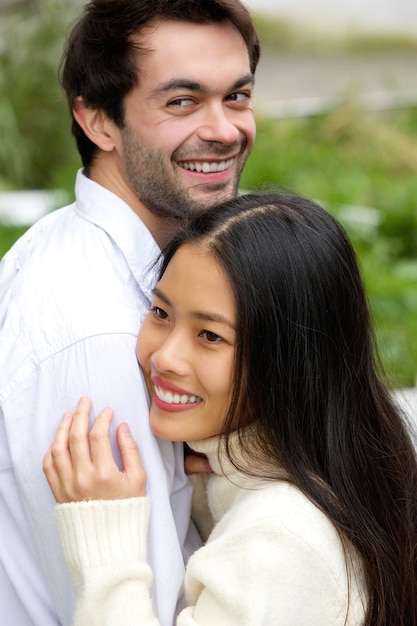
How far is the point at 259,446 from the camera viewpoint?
7.43 feet

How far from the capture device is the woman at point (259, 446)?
81.4 inches

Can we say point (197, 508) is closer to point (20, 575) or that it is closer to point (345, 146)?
point (20, 575)

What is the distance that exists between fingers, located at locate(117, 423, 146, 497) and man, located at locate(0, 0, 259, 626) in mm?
53

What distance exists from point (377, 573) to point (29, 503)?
0.77 m

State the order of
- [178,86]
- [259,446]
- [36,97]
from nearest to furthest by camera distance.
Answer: [259,446], [178,86], [36,97]

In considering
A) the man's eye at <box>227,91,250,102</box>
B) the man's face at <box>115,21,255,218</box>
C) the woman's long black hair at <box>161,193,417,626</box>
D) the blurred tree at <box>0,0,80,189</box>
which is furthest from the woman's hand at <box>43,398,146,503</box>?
the blurred tree at <box>0,0,80,189</box>

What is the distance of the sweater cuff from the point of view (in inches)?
82.7

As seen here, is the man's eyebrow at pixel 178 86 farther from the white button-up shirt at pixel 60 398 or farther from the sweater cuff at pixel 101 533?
the sweater cuff at pixel 101 533

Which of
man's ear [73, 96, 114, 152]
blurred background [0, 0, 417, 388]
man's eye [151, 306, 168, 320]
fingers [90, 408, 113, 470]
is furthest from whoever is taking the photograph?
blurred background [0, 0, 417, 388]

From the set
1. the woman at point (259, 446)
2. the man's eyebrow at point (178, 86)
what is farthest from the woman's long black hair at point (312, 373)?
the man's eyebrow at point (178, 86)

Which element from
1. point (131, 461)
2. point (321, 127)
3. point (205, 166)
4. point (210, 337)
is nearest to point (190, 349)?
point (210, 337)

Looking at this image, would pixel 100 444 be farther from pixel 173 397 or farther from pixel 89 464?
pixel 173 397

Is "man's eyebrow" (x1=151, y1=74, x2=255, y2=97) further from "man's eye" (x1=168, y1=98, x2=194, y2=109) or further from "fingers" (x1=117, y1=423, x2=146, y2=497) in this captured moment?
"fingers" (x1=117, y1=423, x2=146, y2=497)

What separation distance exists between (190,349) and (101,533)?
1.39 ft
